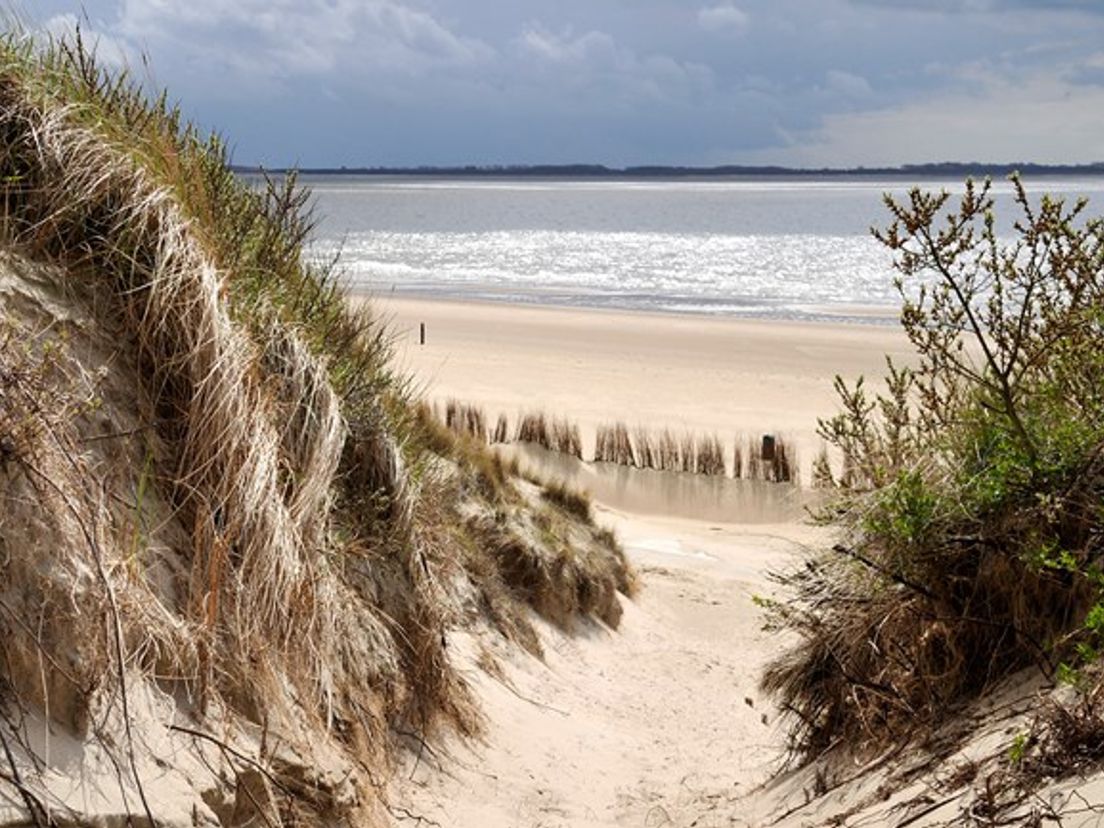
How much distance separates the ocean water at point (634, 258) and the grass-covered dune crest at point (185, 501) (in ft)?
6.29

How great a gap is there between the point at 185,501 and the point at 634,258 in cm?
5696

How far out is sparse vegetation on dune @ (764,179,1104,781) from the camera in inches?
178

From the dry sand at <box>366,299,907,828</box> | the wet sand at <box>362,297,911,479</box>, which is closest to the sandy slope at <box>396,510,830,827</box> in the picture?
the dry sand at <box>366,299,907,828</box>

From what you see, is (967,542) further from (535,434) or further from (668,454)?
(535,434)

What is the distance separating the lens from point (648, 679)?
27.7 feet

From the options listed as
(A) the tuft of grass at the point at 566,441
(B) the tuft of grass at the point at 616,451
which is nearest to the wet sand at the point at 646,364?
(A) the tuft of grass at the point at 566,441

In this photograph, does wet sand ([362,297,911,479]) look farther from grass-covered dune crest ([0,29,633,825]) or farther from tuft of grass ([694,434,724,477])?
grass-covered dune crest ([0,29,633,825])

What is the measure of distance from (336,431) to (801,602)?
205 centimetres

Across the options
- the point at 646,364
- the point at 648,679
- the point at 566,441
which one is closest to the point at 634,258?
the point at 646,364

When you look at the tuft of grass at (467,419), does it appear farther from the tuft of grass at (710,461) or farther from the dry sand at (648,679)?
the tuft of grass at (710,461)

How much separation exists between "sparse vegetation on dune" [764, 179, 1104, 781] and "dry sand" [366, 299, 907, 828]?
0.62 meters

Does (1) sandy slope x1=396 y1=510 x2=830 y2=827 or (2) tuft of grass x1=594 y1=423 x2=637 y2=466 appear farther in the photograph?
(2) tuft of grass x1=594 y1=423 x2=637 y2=466

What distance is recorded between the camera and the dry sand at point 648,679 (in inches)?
213

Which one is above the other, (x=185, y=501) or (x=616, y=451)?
(x=185, y=501)
